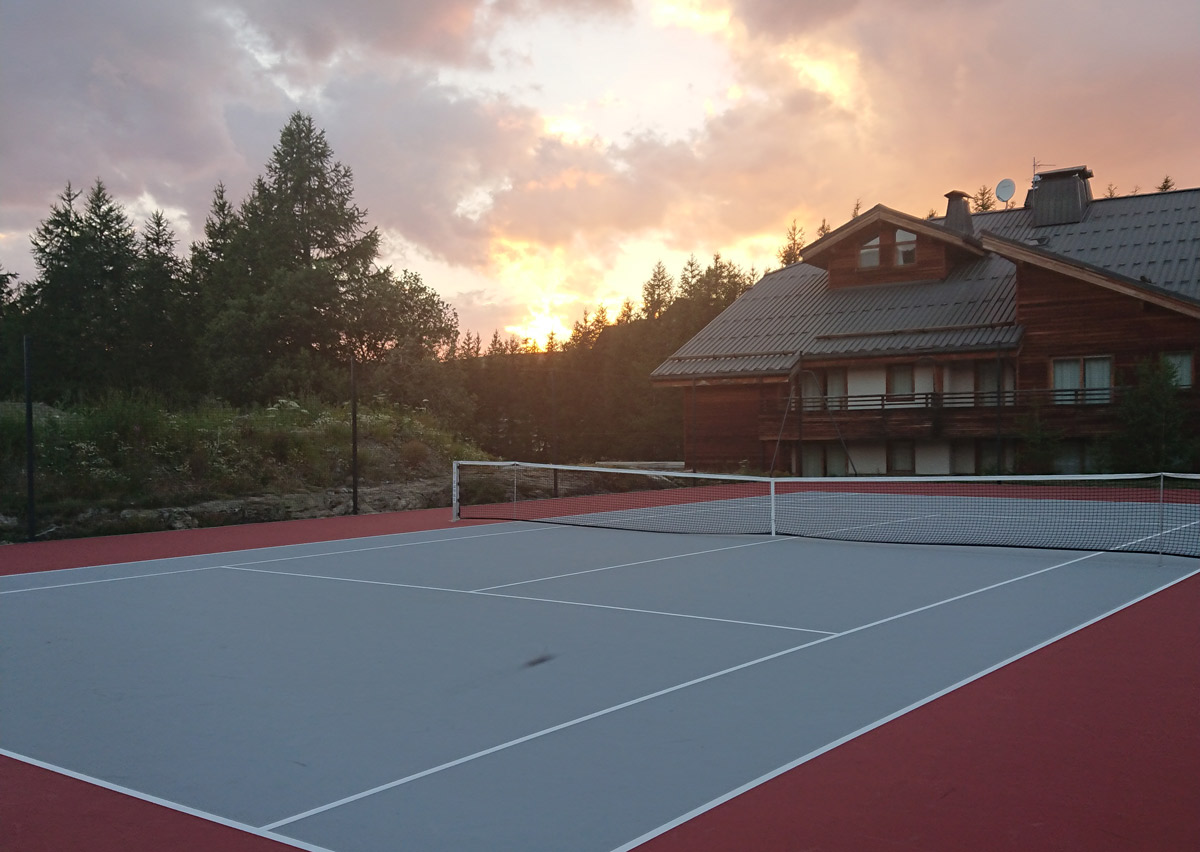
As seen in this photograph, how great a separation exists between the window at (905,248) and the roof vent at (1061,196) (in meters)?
3.80

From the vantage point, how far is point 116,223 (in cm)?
4459

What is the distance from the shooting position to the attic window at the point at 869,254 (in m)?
29.0

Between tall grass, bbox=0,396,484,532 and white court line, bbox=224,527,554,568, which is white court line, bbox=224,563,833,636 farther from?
tall grass, bbox=0,396,484,532

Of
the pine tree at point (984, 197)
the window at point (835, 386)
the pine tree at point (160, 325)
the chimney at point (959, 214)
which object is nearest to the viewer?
the window at point (835, 386)

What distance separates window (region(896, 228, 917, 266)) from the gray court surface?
62.3 feet

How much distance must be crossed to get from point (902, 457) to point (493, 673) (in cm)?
2193

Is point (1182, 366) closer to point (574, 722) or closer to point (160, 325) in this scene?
point (574, 722)

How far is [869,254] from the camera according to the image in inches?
1151

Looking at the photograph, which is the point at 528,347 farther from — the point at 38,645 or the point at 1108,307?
the point at 38,645

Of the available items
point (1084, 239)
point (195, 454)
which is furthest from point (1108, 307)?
point (195, 454)

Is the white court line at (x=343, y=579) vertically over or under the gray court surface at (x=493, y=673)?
under

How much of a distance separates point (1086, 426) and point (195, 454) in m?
18.5

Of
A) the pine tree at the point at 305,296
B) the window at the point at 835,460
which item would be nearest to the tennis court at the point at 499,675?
the window at the point at 835,460

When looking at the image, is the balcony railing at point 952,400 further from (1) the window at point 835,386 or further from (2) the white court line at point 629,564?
(2) the white court line at point 629,564
